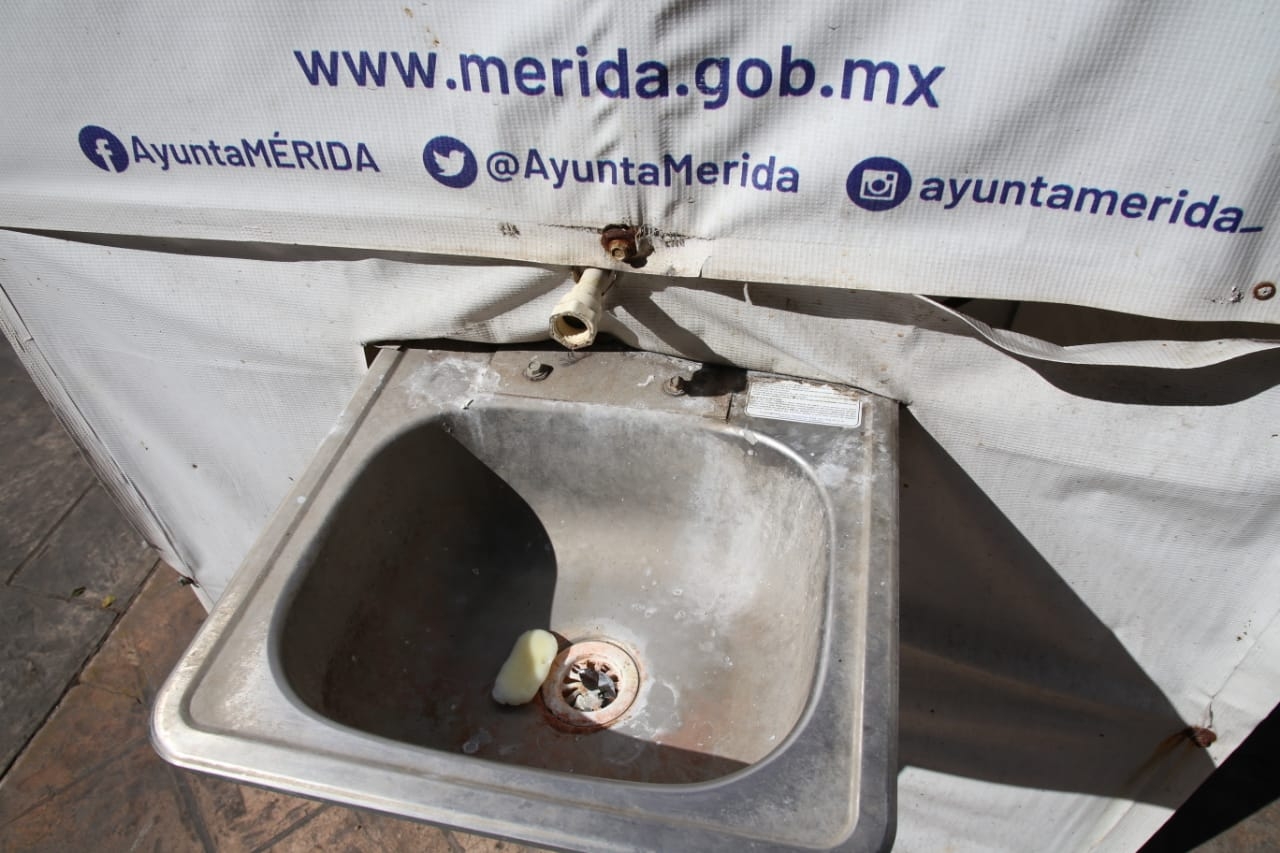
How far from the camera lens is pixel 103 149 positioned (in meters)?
1.01

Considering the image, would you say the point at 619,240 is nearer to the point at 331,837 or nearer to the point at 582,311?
the point at 582,311

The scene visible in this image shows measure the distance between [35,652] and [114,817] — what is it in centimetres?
57

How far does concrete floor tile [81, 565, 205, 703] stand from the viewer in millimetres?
2021

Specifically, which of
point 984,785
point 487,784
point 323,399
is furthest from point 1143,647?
point 323,399

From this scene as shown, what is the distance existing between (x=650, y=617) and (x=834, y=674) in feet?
1.27

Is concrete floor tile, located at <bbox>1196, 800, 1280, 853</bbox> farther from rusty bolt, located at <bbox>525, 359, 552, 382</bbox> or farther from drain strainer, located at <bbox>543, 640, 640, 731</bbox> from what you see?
rusty bolt, located at <bbox>525, 359, 552, 382</bbox>

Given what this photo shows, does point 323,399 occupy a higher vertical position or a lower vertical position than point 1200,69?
lower

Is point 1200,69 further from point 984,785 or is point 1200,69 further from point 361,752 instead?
point 984,785

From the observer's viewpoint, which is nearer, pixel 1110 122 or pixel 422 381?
pixel 1110 122

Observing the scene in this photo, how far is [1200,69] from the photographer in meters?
0.69

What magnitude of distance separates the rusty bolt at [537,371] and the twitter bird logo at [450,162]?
0.89 ft

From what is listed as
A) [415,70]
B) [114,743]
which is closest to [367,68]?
[415,70]

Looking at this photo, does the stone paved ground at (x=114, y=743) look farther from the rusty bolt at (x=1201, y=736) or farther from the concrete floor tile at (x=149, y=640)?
the rusty bolt at (x=1201, y=736)

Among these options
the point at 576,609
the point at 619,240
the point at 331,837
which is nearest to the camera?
the point at 619,240
